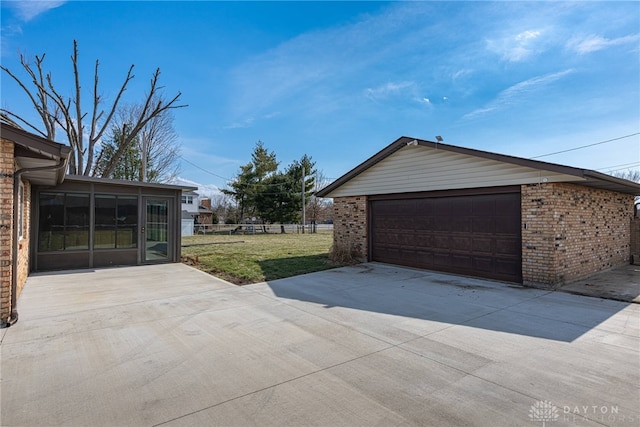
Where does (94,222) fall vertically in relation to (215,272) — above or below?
above

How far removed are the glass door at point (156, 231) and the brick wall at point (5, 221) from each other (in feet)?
19.4

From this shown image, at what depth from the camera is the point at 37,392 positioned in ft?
9.47

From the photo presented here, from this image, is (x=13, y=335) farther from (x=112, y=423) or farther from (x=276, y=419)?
(x=276, y=419)

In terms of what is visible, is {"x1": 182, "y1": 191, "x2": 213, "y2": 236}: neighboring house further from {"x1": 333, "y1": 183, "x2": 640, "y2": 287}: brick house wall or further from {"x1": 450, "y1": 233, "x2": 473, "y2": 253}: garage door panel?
{"x1": 333, "y1": 183, "x2": 640, "y2": 287}: brick house wall

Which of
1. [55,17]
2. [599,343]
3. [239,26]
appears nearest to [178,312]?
[599,343]

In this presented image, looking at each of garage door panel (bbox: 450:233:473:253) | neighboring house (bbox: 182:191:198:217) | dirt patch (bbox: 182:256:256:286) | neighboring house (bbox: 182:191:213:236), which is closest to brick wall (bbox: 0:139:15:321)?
dirt patch (bbox: 182:256:256:286)

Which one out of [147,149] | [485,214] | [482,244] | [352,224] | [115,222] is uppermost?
[147,149]

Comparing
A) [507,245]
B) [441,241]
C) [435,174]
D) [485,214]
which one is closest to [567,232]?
[507,245]

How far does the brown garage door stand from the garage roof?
45cm


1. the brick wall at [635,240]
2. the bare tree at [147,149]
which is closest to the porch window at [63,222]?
the bare tree at [147,149]

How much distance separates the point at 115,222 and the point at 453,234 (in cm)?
991

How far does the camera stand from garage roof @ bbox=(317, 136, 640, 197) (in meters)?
6.96

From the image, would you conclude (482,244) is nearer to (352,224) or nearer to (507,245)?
(507,245)

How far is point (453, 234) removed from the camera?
8.70 m
